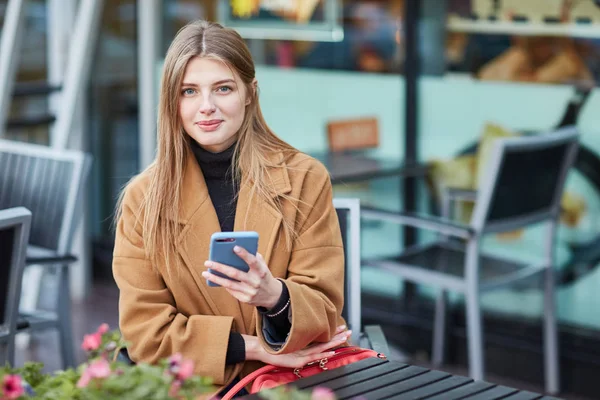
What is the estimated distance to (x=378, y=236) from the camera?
16.3 ft

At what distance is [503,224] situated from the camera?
3.83 meters

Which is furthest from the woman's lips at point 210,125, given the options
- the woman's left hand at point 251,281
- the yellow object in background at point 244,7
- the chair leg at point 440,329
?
the yellow object in background at point 244,7

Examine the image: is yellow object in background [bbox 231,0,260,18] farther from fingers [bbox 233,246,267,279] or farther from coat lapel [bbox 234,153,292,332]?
fingers [bbox 233,246,267,279]

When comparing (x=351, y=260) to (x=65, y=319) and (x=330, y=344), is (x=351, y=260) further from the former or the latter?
(x=65, y=319)

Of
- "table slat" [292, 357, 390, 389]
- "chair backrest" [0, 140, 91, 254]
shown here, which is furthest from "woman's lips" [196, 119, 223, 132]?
"chair backrest" [0, 140, 91, 254]

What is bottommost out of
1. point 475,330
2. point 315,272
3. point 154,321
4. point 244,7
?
point 475,330

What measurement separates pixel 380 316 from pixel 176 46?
2839 mm

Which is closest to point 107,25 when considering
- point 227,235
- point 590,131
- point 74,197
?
point 74,197

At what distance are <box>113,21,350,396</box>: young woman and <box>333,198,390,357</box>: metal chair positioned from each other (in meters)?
0.26

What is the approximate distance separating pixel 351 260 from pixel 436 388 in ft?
3.04

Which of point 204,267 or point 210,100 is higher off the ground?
point 210,100

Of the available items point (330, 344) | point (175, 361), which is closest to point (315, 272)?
point (330, 344)

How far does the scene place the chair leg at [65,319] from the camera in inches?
146

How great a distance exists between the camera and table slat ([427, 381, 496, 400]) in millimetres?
1848
